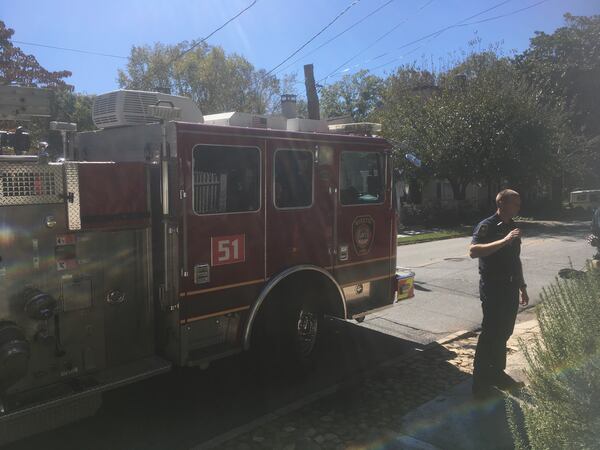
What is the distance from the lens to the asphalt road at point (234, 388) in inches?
152

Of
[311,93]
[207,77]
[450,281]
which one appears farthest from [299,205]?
[207,77]

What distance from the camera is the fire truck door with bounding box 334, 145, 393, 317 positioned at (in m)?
5.25

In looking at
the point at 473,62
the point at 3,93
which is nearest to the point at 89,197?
the point at 3,93

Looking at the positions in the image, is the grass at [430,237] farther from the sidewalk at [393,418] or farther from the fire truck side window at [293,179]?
the fire truck side window at [293,179]

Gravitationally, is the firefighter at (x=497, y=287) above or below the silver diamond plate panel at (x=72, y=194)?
below

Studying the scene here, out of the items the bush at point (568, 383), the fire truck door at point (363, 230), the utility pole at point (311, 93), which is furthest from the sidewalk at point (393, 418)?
the utility pole at point (311, 93)

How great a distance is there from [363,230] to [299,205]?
0.98 m

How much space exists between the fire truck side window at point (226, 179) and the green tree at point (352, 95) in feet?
121

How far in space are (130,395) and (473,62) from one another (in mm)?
26663

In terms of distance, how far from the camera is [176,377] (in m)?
4.96

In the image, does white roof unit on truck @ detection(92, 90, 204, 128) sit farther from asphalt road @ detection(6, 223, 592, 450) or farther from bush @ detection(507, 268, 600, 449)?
bush @ detection(507, 268, 600, 449)

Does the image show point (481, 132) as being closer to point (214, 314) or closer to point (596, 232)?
point (596, 232)

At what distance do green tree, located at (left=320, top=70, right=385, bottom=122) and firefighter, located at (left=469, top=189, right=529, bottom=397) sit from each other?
121 ft

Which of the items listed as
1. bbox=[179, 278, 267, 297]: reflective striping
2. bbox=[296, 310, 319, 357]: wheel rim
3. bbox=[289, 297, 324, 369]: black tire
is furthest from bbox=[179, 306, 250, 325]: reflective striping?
bbox=[296, 310, 319, 357]: wheel rim
